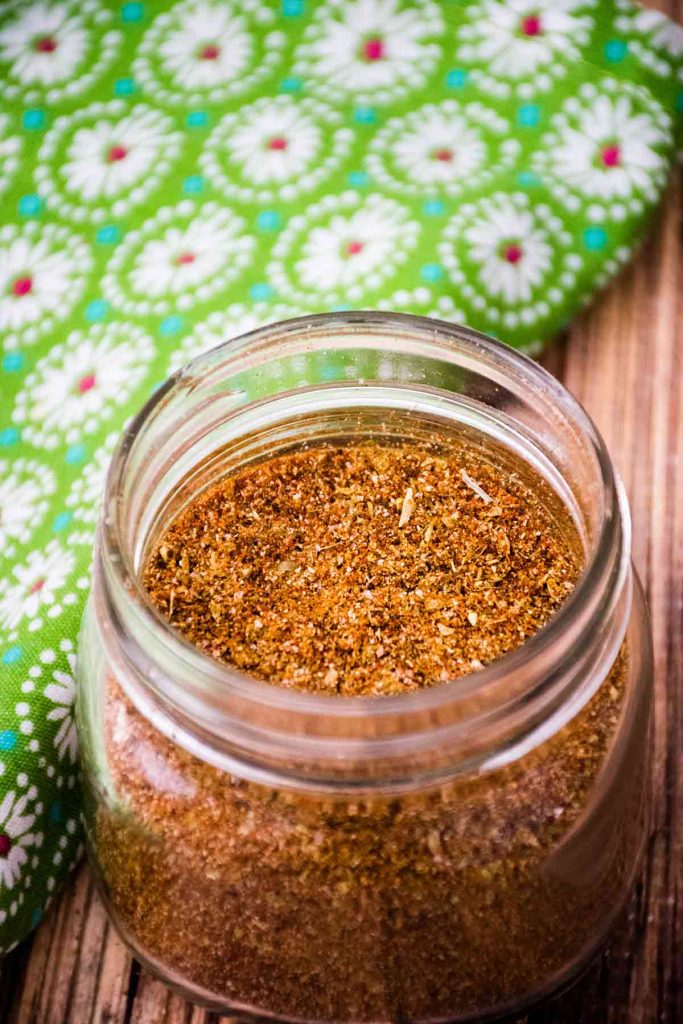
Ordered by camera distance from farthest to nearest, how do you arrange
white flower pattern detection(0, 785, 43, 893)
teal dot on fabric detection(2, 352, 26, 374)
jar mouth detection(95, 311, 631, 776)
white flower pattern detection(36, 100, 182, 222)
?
white flower pattern detection(36, 100, 182, 222) → teal dot on fabric detection(2, 352, 26, 374) → white flower pattern detection(0, 785, 43, 893) → jar mouth detection(95, 311, 631, 776)

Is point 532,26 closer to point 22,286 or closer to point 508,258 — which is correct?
point 508,258

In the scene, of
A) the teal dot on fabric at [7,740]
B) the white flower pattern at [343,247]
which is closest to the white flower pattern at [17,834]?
the teal dot on fabric at [7,740]

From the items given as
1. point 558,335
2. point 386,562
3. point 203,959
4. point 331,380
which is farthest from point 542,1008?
point 558,335

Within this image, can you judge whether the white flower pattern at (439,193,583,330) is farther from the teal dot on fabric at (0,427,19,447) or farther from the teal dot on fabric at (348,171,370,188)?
the teal dot on fabric at (0,427,19,447)

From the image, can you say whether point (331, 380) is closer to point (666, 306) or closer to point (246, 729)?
point (246, 729)

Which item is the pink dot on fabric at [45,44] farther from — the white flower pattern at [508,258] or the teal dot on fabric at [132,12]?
the white flower pattern at [508,258]

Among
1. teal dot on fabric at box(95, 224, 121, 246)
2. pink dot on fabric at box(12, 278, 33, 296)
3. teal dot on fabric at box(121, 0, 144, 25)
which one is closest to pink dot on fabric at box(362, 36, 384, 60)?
teal dot on fabric at box(121, 0, 144, 25)
